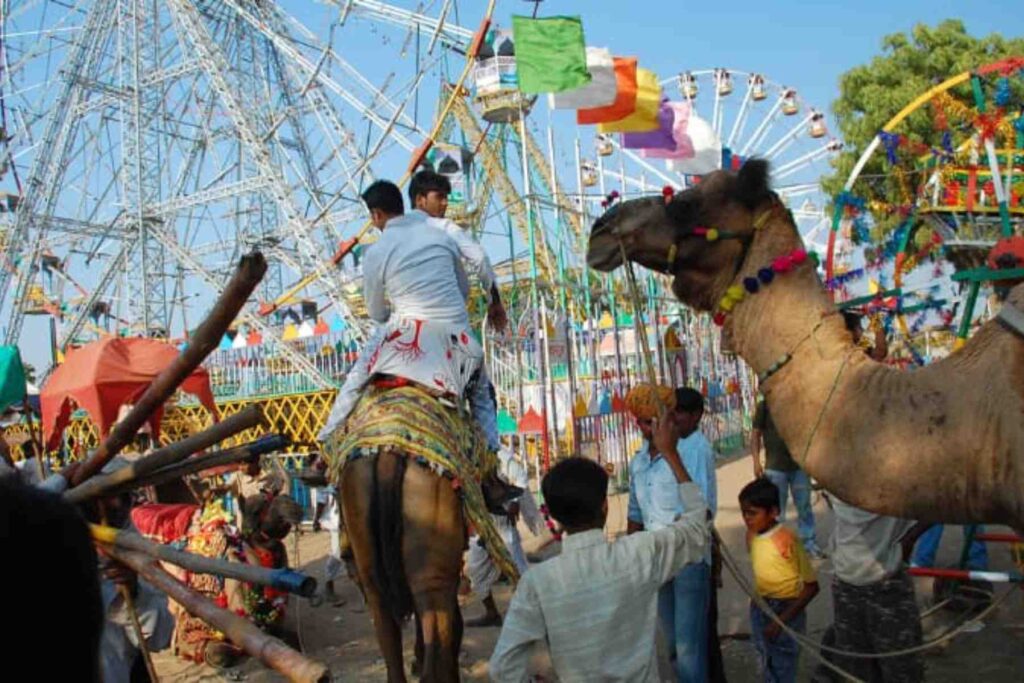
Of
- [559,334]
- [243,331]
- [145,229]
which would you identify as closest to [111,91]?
[145,229]

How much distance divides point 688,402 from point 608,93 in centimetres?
647

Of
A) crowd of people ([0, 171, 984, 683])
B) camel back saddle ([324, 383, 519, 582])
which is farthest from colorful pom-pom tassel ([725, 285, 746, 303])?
camel back saddle ([324, 383, 519, 582])

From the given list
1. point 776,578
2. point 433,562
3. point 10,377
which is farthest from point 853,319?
point 10,377

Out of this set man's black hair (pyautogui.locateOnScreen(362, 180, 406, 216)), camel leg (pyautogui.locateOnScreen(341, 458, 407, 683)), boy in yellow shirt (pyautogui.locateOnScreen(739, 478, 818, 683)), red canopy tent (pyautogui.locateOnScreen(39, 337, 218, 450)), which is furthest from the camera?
red canopy tent (pyautogui.locateOnScreen(39, 337, 218, 450))

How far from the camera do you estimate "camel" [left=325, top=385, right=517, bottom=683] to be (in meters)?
3.93

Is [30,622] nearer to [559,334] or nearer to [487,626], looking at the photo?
[487,626]

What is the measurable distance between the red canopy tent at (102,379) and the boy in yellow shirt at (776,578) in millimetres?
5762

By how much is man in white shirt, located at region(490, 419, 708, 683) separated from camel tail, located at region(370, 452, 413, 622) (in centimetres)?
103

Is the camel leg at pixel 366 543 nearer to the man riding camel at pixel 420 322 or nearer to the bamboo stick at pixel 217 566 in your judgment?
the man riding camel at pixel 420 322

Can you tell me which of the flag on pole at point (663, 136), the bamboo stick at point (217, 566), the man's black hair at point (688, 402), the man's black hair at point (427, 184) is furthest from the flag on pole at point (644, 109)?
the bamboo stick at point (217, 566)

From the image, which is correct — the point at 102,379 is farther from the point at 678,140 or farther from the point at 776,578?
the point at 678,140

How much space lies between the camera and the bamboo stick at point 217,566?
1.47 metres

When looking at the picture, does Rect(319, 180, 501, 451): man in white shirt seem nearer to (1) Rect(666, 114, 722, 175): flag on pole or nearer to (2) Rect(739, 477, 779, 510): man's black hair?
(2) Rect(739, 477, 779, 510): man's black hair

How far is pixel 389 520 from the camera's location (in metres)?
3.97
